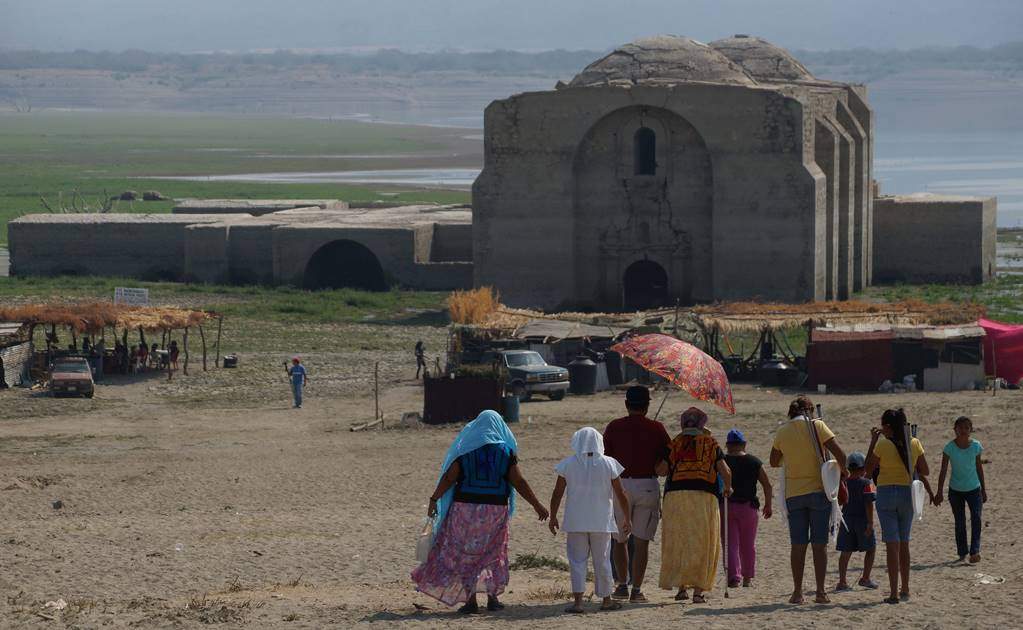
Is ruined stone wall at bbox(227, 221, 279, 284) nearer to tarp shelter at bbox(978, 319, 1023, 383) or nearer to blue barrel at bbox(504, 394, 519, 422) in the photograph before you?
blue barrel at bbox(504, 394, 519, 422)

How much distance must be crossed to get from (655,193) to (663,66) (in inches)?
144

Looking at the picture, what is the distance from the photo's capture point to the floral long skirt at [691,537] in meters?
11.9

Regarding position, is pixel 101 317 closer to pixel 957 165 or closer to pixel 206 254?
pixel 206 254

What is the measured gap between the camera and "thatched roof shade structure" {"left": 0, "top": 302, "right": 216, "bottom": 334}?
2886 centimetres

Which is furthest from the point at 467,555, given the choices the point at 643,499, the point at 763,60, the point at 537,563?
the point at 763,60

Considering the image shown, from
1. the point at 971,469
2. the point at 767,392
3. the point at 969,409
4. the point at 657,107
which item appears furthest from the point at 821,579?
the point at 657,107

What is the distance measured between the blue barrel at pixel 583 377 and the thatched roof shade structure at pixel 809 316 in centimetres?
241

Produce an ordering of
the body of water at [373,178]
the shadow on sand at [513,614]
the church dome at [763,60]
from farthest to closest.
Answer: the body of water at [373,178]
the church dome at [763,60]
the shadow on sand at [513,614]

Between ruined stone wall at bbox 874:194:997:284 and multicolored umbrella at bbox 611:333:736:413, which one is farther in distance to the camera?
ruined stone wall at bbox 874:194:997:284

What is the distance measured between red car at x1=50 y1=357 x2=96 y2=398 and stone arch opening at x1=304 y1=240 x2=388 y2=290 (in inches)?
679

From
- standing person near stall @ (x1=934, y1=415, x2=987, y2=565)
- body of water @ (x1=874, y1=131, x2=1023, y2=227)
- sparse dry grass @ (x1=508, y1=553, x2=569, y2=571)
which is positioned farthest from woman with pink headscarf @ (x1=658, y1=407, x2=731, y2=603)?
body of water @ (x1=874, y1=131, x2=1023, y2=227)

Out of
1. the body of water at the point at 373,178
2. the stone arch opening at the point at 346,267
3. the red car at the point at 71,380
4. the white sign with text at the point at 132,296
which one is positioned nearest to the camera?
the red car at the point at 71,380

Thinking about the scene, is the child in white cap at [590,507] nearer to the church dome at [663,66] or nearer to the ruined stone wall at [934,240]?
the church dome at [663,66]

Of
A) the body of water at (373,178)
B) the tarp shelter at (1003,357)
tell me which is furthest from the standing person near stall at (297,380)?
the body of water at (373,178)
